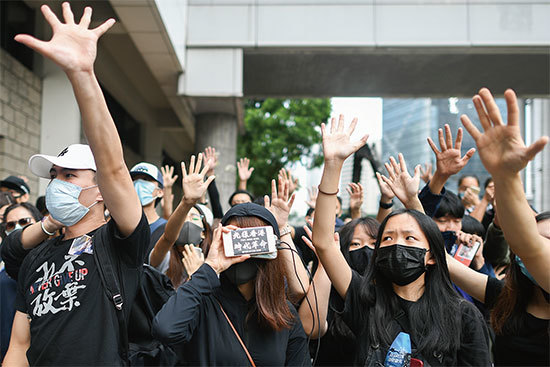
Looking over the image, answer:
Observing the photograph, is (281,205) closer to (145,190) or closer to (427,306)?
(427,306)

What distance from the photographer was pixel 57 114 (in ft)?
29.0

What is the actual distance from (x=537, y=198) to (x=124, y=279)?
17.9 metres

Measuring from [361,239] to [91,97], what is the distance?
7.52 feet

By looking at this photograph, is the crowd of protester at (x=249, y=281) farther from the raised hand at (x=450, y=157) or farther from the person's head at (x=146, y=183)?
the person's head at (x=146, y=183)

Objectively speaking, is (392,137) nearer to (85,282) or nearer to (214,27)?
(214,27)

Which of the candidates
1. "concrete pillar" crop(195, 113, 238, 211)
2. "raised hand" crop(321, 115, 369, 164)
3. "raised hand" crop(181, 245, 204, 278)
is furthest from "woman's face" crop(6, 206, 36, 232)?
"concrete pillar" crop(195, 113, 238, 211)

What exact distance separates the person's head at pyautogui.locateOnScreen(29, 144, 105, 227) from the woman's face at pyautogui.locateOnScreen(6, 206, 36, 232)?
5.47ft

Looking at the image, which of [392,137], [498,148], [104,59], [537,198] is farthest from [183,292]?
[392,137]

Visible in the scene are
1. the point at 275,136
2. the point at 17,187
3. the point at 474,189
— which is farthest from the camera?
the point at 275,136

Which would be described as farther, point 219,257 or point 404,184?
point 404,184

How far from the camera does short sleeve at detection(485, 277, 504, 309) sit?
3.05 m

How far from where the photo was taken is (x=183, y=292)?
7.98ft

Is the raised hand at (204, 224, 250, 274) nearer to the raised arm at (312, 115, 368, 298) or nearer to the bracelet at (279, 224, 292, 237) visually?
the raised arm at (312, 115, 368, 298)

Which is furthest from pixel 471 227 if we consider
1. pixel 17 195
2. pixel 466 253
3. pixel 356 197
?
pixel 17 195
